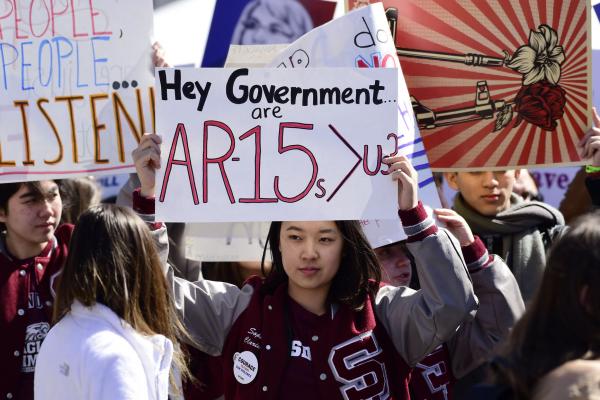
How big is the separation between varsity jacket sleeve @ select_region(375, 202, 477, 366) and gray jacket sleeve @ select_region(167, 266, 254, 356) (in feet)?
1.86

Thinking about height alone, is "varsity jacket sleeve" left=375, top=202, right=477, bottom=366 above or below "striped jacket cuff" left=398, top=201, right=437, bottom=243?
below

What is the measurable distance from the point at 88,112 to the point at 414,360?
5.48ft

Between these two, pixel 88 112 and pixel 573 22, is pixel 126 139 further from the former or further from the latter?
pixel 573 22

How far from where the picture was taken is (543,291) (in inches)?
93.4

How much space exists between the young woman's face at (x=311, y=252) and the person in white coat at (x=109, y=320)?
17.7 inches

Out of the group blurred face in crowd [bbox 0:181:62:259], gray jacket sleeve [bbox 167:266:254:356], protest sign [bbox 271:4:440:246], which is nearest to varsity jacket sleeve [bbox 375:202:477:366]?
protest sign [bbox 271:4:440:246]

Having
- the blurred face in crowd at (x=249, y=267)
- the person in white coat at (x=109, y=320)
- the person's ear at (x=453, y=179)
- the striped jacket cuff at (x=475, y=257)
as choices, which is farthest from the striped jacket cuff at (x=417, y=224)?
the person's ear at (x=453, y=179)

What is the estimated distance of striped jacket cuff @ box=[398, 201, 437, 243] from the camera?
3.30 m

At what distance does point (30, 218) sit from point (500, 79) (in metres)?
1.93

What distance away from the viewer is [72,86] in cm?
412

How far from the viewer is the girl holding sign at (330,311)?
3271 millimetres

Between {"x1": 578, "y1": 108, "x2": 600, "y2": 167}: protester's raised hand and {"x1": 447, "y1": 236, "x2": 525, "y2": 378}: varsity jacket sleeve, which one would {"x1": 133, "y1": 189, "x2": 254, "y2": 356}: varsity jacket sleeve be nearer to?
{"x1": 447, "y1": 236, "x2": 525, "y2": 378}: varsity jacket sleeve

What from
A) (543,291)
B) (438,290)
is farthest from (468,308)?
(543,291)

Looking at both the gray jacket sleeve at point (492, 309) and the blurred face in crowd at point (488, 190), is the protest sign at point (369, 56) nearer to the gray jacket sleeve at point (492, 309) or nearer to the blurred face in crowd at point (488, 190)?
the gray jacket sleeve at point (492, 309)
